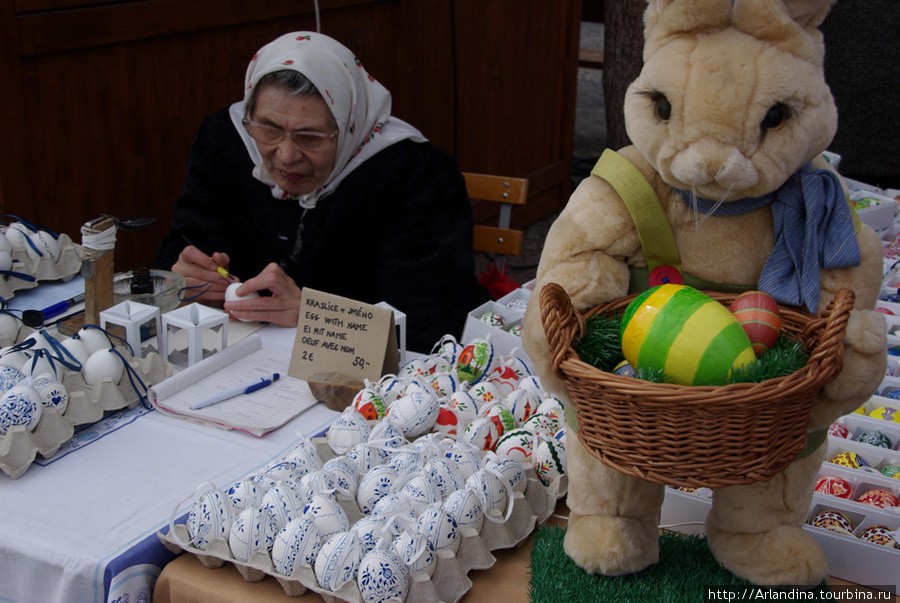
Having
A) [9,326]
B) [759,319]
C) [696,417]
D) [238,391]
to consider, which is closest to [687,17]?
[759,319]

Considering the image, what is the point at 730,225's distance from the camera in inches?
46.0

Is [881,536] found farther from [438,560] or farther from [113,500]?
[113,500]

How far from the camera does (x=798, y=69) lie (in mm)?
1051

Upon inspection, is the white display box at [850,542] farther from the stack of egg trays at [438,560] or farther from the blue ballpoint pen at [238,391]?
the blue ballpoint pen at [238,391]

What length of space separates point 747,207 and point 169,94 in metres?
2.32

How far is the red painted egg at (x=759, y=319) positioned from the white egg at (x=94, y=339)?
45.4 inches

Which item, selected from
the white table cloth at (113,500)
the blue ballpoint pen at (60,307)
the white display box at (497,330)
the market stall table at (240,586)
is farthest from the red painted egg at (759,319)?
the blue ballpoint pen at (60,307)

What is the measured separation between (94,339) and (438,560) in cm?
84

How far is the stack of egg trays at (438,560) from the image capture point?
1115 mm

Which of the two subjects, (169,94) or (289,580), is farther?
(169,94)

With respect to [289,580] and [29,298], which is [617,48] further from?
[289,580]

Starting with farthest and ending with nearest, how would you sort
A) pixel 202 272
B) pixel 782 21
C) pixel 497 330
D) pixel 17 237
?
1. pixel 202 272
2. pixel 17 237
3. pixel 497 330
4. pixel 782 21

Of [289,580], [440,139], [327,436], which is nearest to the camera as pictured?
[289,580]

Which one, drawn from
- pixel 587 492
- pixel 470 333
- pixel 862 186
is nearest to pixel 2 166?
pixel 470 333
